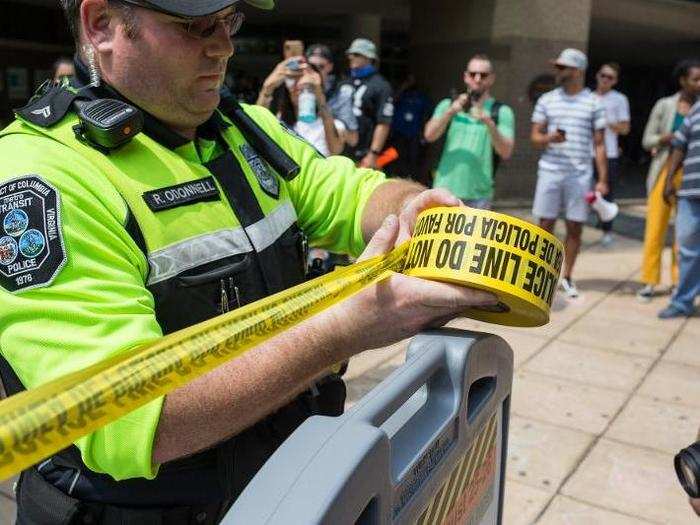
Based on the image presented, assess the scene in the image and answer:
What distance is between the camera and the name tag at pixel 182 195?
1.31 meters

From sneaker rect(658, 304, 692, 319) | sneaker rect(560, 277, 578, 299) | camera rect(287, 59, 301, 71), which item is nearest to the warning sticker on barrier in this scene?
camera rect(287, 59, 301, 71)

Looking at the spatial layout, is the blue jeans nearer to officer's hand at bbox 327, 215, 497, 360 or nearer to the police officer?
the police officer

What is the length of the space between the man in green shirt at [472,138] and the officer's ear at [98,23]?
14.8ft

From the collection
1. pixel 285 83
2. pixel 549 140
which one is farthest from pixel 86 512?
pixel 549 140

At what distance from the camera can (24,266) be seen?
1088 mm

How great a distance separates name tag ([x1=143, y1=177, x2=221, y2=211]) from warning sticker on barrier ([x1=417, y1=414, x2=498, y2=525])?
69 centimetres

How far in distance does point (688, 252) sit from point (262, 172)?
4719 millimetres

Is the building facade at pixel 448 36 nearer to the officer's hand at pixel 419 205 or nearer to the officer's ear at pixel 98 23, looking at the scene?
the officer's hand at pixel 419 205

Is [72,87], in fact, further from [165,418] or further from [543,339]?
[543,339]

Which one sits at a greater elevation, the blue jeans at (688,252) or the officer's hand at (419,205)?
the officer's hand at (419,205)

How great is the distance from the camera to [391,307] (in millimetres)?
1224

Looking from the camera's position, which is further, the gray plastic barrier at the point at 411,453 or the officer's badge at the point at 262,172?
the officer's badge at the point at 262,172

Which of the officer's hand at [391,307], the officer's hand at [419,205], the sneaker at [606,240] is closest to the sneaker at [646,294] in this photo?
the sneaker at [606,240]

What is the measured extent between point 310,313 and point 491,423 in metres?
0.48
